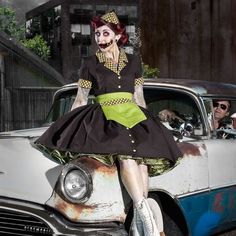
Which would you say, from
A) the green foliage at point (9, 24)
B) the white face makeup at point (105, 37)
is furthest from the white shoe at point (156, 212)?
the green foliage at point (9, 24)

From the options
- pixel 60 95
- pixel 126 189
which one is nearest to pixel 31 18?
pixel 60 95

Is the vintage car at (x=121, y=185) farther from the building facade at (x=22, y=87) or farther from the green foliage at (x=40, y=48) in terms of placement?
the green foliage at (x=40, y=48)

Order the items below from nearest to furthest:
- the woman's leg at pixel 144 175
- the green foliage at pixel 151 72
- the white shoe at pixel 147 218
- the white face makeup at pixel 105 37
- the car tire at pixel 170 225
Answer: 1. the white shoe at pixel 147 218
2. the woman's leg at pixel 144 175
3. the white face makeup at pixel 105 37
4. the car tire at pixel 170 225
5. the green foliage at pixel 151 72

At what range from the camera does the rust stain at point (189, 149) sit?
13.9ft

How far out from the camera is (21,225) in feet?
12.2

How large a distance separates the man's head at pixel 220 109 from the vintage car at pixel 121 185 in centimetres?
6

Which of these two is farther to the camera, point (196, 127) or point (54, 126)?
point (196, 127)

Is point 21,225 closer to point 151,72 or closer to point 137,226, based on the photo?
point 137,226

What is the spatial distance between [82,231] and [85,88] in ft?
3.08

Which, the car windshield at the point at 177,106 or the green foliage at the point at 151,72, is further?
the green foliage at the point at 151,72

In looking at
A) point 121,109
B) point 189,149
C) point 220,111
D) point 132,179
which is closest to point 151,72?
point 220,111

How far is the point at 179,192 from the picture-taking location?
13.5 feet

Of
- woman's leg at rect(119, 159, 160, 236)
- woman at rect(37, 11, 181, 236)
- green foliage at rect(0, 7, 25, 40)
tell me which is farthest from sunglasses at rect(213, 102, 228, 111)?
green foliage at rect(0, 7, 25, 40)

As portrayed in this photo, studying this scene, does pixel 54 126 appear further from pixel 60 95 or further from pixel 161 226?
pixel 60 95
